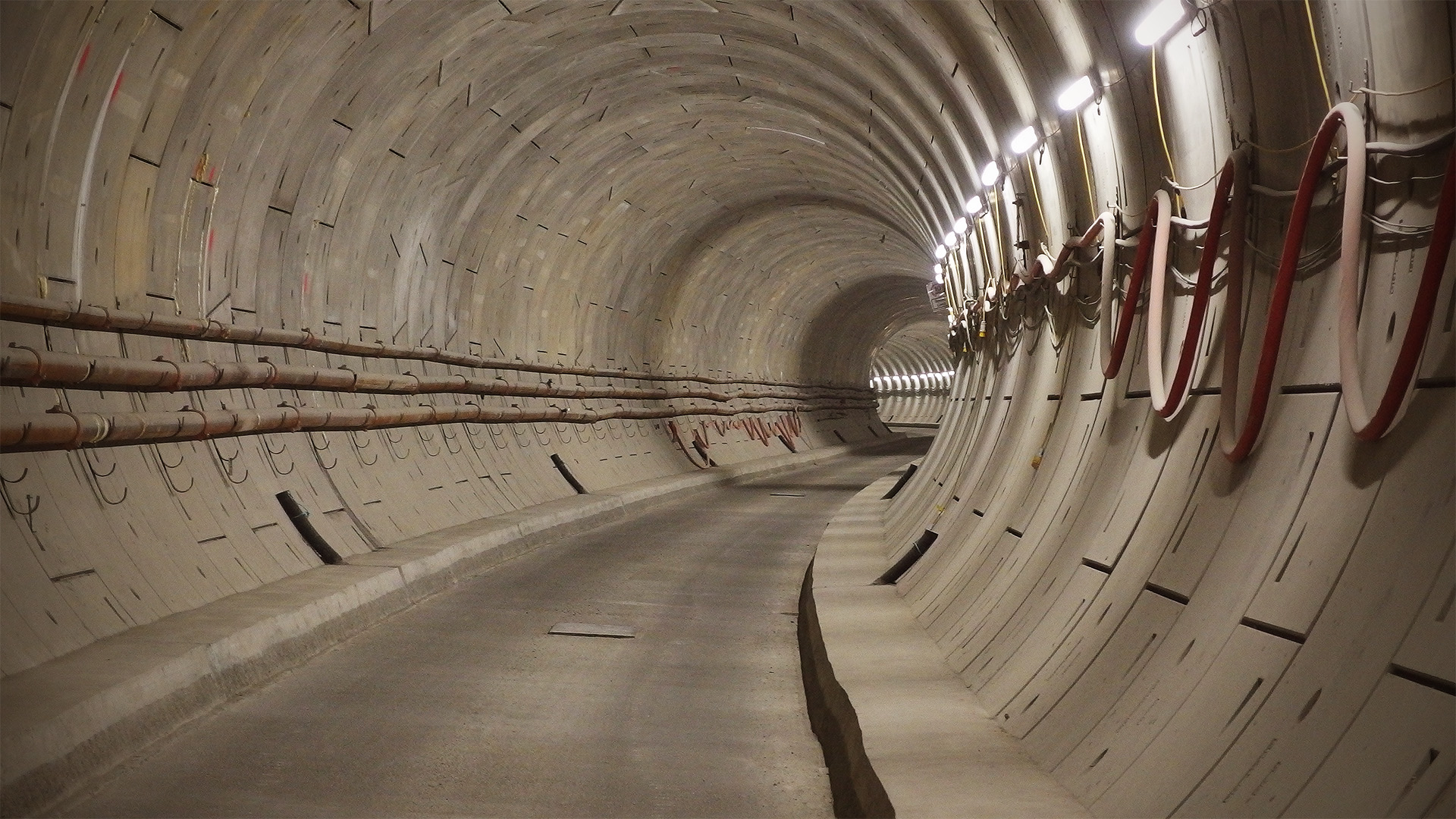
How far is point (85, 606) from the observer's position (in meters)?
7.06

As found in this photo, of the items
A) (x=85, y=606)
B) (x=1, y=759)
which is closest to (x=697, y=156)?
(x=85, y=606)

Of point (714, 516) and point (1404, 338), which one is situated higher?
point (1404, 338)

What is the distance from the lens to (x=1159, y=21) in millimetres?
5246

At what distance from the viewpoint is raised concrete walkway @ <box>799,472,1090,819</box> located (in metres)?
4.15

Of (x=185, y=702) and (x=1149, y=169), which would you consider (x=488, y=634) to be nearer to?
(x=185, y=702)

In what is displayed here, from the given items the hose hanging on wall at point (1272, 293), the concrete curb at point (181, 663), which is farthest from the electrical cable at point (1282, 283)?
the concrete curb at point (181, 663)

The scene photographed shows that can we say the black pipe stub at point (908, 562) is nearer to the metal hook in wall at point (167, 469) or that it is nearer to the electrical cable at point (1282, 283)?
the electrical cable at point (1282, 283)

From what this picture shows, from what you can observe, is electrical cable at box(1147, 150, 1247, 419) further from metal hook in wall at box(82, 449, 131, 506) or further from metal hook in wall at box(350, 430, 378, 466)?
metal hook in wall at box(350, 430, 378, 466)

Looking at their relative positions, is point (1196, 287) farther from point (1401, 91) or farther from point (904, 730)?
point (904, 730)

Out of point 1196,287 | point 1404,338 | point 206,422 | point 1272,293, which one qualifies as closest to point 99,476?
point 206,422

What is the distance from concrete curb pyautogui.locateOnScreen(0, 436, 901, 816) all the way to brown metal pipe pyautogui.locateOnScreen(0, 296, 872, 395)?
220 centimetres

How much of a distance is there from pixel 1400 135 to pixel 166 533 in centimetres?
802

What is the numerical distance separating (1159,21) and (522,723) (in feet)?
15.9

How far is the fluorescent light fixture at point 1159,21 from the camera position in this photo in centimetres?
508
